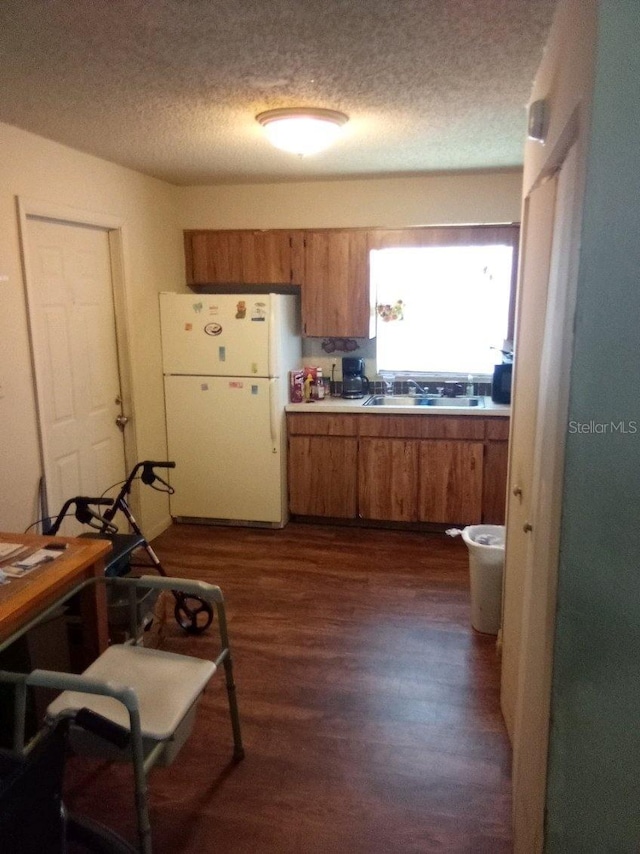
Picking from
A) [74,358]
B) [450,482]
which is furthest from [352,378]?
[74,358]

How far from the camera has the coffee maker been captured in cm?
459

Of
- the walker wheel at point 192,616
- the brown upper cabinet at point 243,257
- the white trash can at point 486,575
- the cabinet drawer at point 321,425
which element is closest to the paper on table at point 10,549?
the walker wheel at point 192,616

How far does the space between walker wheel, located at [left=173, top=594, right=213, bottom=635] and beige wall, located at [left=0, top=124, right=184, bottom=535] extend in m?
0.86

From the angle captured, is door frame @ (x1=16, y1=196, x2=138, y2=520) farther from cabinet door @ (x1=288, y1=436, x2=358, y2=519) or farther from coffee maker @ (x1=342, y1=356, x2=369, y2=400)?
coffee maker @ (x1=342, y1=356, x2=369, y2=400)

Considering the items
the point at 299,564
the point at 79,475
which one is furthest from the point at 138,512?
the point at 299,564

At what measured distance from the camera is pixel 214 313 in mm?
4156

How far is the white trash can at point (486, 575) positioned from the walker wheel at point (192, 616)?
1.31 m

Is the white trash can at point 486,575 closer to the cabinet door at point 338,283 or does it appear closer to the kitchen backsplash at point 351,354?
the kitchen backsplash at point 351,354

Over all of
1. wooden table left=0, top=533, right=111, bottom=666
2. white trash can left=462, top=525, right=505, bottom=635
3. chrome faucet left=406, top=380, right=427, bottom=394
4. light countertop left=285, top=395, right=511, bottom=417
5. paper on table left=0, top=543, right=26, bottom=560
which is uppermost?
chrome faucet left=406, top=380, right=427, bottom=394

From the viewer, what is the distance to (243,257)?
443 centimetres

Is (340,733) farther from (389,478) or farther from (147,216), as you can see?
(147,216)

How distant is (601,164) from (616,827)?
1193mm

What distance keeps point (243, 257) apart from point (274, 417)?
121 cm

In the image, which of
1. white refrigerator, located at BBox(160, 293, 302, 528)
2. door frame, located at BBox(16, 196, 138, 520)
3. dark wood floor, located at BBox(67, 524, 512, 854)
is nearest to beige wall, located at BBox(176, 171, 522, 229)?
white refrigerator, located at BBox(160, 293, 302, 528)
